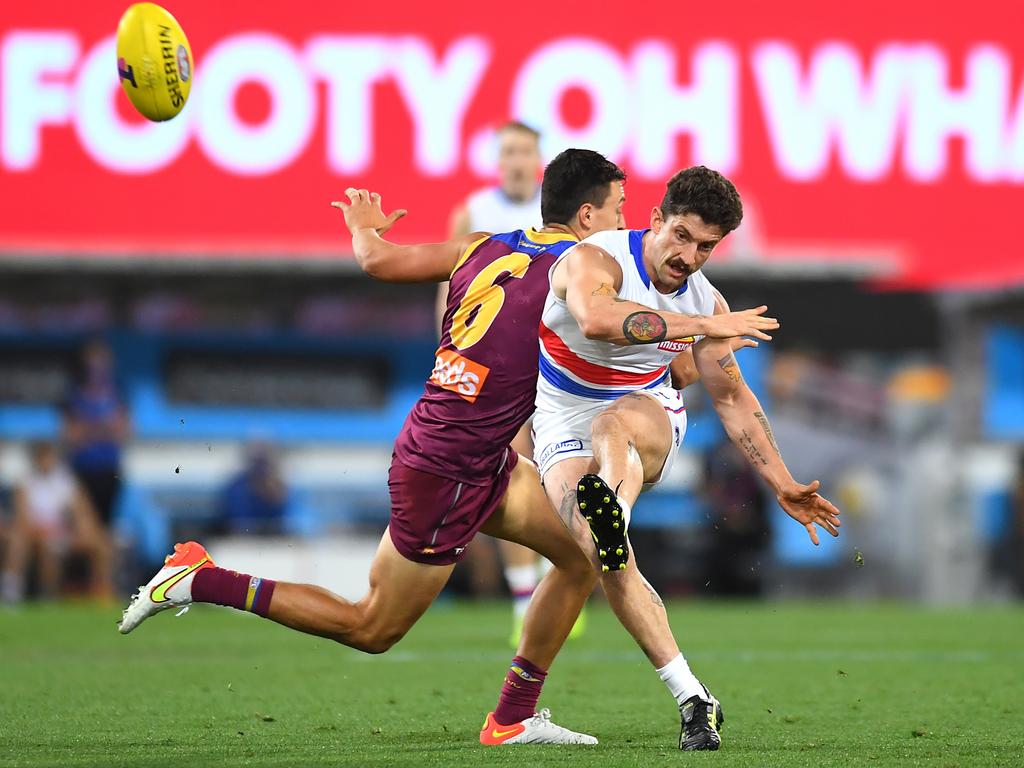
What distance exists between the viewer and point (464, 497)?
6395 mm

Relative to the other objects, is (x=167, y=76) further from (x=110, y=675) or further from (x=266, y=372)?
(x=266, y=372)

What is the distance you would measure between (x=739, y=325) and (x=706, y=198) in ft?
1.89

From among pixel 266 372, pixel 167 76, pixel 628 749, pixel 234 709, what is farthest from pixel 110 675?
pixel 266 372

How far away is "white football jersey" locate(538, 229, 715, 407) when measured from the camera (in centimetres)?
634

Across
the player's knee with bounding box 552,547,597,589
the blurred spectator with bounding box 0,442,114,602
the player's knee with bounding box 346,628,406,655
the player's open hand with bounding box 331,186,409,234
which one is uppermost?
the player's open hand with bounding box 331,186,409,234

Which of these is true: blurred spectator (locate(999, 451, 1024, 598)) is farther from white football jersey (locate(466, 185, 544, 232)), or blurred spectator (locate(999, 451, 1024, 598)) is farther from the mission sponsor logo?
the mission sponsor logo

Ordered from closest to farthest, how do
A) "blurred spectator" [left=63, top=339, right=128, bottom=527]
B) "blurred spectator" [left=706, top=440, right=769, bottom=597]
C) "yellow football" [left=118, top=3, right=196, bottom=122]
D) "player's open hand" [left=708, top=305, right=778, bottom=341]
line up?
"player's open hand" [left=708, top=305, right=778, bottom=341]
"yellow football" [left=118, top=3, right=196, bottom=122]
"blurred spectator" [left=63, top=339, right=128, bottom=527]
"blurred spectator" [left=706, top=440, right=769, bottom=597]

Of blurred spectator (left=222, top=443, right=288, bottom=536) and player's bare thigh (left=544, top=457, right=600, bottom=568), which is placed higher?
player's bare thigh (left=544, top=457, right=600, bottom=568)

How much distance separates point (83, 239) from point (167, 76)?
48.9 ft

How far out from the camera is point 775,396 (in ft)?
80.0

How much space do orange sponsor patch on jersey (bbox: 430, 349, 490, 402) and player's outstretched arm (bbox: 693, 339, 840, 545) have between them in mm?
847

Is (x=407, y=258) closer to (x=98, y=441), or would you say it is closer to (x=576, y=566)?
(x=576, y=566)

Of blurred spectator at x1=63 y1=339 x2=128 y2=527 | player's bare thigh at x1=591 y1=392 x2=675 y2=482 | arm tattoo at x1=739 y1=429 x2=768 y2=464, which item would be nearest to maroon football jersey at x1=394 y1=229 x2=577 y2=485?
player's bare thigh at x1=591 y1=392 x2=675 y2=482

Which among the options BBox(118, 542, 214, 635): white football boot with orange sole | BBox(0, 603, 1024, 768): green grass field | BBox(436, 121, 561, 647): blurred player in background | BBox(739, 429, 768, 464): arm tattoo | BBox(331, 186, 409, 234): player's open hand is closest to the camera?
BBox(0, 603, 1024, 768): green grass field
